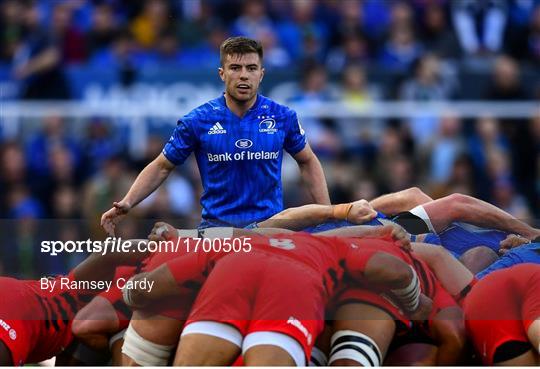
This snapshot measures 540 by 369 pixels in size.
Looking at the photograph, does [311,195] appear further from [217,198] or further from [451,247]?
[451,247]

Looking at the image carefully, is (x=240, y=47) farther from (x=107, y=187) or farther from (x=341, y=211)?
(x=107, y=187)

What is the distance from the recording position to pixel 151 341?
6.17m

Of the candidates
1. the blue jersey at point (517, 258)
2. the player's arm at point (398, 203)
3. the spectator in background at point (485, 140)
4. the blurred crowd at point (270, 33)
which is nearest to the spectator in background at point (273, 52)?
the blurred crowd at point (270, 33)

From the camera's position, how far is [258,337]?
5828 mm

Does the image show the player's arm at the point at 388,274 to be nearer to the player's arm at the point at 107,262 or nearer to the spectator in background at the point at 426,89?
the player's arm at the point at 107,262

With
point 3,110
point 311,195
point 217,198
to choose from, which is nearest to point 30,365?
point 217,198

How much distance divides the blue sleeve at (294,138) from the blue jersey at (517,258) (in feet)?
4.84

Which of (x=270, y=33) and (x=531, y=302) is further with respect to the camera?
(x=270, y=33)

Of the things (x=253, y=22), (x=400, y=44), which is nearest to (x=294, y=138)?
(x=253, y=22)

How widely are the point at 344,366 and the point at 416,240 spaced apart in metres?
1.19

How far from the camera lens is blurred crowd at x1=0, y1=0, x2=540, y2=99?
14.0m

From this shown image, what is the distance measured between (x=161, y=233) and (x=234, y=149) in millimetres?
1193

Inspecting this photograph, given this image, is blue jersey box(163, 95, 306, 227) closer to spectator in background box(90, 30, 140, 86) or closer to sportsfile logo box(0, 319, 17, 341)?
sportsfile logo box(0, 319, 17, 341)

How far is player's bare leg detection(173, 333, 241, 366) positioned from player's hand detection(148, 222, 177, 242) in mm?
736
